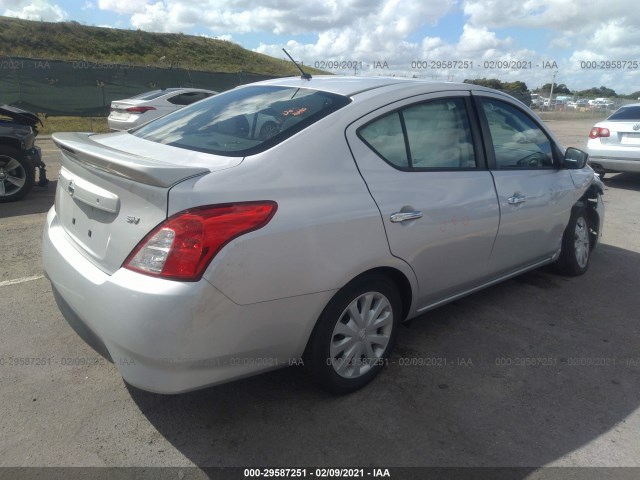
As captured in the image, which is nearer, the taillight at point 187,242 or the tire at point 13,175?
the taillight at point 187,242

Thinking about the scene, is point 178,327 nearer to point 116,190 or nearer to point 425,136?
point 116,190

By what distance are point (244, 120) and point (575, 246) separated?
324 cm

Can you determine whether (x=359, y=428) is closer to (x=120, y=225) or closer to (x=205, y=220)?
(x=205, y=220)

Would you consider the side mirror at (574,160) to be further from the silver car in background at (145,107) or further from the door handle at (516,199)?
the silver car in background at (145,107)

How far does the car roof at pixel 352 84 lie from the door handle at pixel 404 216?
0.73m

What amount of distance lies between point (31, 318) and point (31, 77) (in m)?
16.9

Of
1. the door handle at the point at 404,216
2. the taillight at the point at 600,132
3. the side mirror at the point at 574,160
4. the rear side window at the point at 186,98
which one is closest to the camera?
the door handle at the point at 404,216

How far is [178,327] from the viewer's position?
2.18 metres

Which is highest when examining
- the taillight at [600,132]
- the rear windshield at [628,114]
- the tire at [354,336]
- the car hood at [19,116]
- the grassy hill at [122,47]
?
the grassy hill at [122,47]

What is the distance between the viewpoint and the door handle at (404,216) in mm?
2844

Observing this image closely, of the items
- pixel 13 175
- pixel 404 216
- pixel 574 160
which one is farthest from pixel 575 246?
pixel 13 175

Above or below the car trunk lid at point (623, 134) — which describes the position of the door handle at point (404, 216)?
below

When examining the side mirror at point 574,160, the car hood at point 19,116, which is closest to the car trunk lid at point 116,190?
the side mirror at point 574,160

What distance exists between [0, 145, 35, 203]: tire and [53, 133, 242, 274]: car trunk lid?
4.87 m
